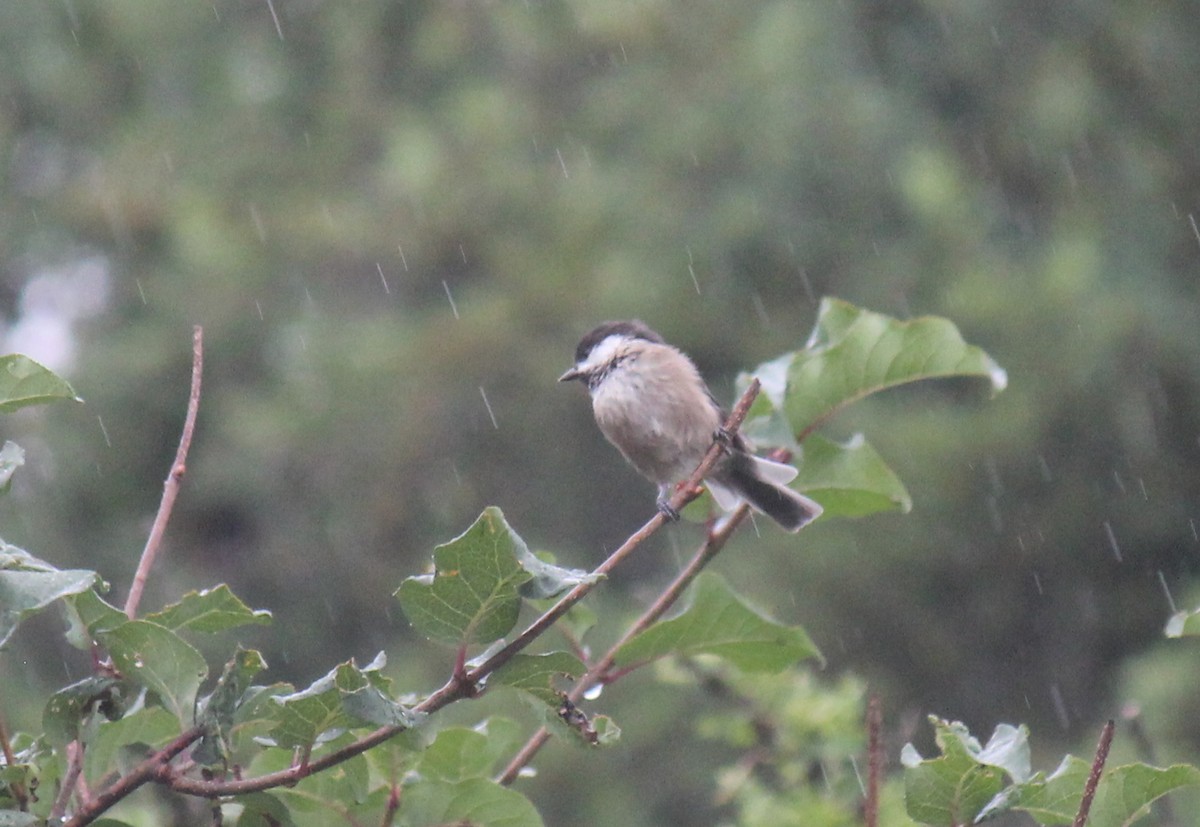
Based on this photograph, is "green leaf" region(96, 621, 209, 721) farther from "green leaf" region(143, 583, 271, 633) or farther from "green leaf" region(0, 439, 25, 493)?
"green leaf" region(0, 439, 25, 493)

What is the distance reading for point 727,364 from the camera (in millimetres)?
8352

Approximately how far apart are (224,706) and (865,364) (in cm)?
95

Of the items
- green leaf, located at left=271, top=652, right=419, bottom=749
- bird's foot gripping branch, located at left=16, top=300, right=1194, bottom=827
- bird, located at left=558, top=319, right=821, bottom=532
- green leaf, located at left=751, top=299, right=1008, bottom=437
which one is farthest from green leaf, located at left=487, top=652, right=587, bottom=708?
bird, located at left=558, top=319, right=821, bottom=532

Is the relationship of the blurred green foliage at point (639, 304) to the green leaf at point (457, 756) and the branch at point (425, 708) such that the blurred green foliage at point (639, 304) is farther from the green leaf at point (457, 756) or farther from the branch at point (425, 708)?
the branch at point (425, 708)

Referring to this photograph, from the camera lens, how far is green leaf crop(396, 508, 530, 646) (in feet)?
4.16

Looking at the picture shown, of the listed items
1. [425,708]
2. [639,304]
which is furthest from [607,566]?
[639,304]

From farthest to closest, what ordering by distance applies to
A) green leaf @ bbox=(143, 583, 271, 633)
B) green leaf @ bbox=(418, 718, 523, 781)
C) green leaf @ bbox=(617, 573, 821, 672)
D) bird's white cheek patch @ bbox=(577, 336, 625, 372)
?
bird's white cheek patch @ bbox=(577, 336, 625, 372)
green leaf @ bbox=(617, 573, 821, 672)
green leaf @ bbox=(418, 718, 523, 781)
green leaf @ bbox=(143, 583, 271, 633)

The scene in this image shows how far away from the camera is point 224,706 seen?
4.23 ft

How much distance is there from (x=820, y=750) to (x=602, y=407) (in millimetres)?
1070

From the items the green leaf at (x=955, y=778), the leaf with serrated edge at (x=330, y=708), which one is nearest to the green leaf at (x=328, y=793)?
the leaf with serrated edge at (x=330, y=708)

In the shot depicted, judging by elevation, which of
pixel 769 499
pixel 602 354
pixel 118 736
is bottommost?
pixel 769 499

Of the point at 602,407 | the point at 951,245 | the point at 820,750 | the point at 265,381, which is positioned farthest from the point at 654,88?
the point at 820,750

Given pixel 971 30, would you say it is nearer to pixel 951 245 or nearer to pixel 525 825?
pixel 951 245

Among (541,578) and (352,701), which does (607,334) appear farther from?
(352,701)
